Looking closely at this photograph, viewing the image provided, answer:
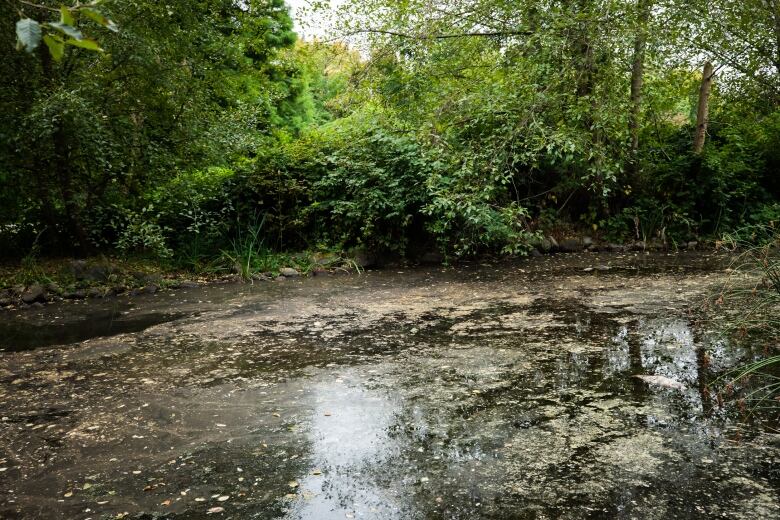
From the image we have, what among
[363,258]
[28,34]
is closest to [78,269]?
[363,258]

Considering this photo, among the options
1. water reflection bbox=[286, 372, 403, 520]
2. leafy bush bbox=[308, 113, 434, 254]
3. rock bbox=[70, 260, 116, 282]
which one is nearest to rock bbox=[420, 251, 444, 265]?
leafy bush bbox=[308, 113, 434, 254]

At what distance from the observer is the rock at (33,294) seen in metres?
6.67

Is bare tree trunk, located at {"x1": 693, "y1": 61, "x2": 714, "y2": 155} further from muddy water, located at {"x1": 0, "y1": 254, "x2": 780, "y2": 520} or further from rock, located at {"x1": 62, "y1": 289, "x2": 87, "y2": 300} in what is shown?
rock, located at {"x1": 62, "y1": 289, "x2": 87, "y2": 300}

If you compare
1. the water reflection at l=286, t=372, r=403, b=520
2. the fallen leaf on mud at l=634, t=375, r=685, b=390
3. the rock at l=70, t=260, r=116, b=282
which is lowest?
the water reflection at l=286, t=372, r=403, b=520

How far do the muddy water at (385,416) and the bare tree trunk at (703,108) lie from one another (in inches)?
176

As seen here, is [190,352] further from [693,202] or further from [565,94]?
[693,202]

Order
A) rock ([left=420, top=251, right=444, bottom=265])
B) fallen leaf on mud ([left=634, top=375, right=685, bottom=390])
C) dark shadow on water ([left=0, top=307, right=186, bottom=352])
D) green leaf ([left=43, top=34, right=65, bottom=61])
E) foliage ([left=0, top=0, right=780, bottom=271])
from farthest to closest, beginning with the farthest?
rock ([left=420, top=251, right=444, bottom=265]) < foliage ([left=0, top=0, right=780, bottom=271]) < dark shadow on water ([left=0, top=307, right=186, bottom=352]) < fallen leaf on mud ([left=634, top=375, right=685, bottom=390]) < green leaf ([left=43, top=34, right=65, bottom=61])

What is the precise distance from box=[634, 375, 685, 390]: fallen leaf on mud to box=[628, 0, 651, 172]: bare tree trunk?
4109 millimetres

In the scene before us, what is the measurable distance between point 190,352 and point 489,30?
6054mm

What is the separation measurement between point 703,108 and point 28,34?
9.65 metres

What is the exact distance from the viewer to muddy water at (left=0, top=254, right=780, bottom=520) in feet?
7.83

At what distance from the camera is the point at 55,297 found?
22.5ft

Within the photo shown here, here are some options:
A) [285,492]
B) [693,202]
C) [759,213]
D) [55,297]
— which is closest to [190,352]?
[285,492]

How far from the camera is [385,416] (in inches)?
126
